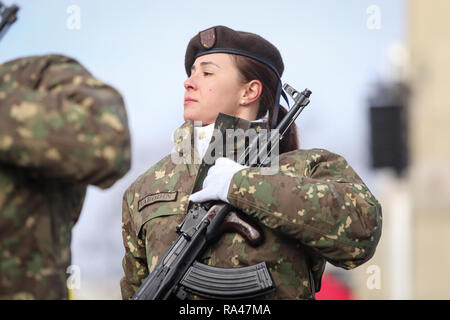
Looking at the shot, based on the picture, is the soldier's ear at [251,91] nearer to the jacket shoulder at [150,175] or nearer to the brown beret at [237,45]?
the brown beret at [237,45]

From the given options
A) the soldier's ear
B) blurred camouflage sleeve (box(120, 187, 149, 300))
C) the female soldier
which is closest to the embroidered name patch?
the female soldier

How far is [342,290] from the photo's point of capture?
9.94 metres

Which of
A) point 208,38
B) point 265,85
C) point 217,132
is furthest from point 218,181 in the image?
point 208,38

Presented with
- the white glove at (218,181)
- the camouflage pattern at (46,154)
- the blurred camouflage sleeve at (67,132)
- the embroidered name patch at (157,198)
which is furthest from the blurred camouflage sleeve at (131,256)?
the blurred camouflage sleeve at (67,132)

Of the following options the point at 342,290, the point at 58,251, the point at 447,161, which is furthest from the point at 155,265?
the point at 447,161

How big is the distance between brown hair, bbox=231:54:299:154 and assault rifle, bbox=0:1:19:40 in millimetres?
1222

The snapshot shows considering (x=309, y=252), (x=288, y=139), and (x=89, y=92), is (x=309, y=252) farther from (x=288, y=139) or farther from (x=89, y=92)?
(x=89, y=92)

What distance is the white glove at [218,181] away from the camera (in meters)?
3.49

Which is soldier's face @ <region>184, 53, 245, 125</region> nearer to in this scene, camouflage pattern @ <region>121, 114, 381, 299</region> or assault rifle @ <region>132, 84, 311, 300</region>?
camouflage pattern @ <region>121, 114, 381, 299</region>

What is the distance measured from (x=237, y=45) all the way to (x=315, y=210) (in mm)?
942

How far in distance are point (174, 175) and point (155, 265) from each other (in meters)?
0.48

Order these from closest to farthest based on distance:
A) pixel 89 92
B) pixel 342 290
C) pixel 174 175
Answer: pixel 89 92
pixel 174 175
pixel 342 290

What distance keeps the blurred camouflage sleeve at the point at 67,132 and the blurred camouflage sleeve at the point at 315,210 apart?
83 centimetres
